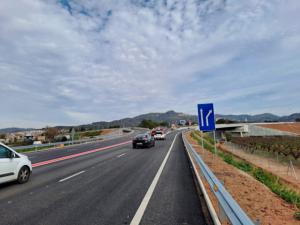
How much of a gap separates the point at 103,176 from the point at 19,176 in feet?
10.8

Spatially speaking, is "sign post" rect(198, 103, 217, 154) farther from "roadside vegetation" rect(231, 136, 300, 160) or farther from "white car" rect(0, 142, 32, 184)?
"roadside vegetation" rect(231, 136, 300, 160)

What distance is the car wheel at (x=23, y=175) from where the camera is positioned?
9086mm

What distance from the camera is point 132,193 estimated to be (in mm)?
7324

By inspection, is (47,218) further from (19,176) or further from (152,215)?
(19,176)

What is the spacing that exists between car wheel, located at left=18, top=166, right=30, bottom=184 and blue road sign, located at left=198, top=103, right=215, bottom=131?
894 centimetres

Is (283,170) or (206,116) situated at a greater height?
(206,116)

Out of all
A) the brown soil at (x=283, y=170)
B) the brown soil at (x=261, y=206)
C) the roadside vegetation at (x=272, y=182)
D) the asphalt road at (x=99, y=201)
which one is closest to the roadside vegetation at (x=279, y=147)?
the brown soil at (x=283, y=170)

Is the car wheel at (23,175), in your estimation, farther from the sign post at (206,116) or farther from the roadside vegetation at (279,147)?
the roadside vegetation at (279,147)

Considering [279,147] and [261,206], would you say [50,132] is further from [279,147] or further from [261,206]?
[261,206]

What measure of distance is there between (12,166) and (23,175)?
822mm

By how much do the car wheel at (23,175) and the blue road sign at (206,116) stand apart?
8.94 metres

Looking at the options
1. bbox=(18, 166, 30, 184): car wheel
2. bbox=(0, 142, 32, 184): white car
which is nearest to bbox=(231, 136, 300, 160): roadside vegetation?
bbox=(18, 166, 30, 184): car wheel

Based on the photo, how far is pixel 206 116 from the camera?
13.1 m

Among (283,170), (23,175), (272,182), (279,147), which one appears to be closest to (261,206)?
(23,175)
